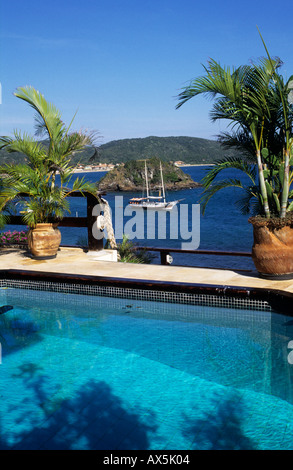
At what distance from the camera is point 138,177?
88.1 meters

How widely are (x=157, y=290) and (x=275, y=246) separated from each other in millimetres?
1812

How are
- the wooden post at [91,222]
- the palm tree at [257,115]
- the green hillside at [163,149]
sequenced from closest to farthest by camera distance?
the palm tree at [257,115]
the wooden post at [91,222]
the green hillside at [163,149]

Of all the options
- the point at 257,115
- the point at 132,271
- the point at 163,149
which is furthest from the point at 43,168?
the point at 163,149

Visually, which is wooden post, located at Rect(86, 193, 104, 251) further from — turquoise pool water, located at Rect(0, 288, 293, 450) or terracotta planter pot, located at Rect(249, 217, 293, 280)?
terracotta planter pot, located at Rect(249, 217, 293, 280)

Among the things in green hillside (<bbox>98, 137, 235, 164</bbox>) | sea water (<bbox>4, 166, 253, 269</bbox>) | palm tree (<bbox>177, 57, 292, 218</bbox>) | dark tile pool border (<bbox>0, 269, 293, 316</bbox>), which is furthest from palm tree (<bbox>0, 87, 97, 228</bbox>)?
green hillside (<bbox>98, 137, 235, 164</bbox>)

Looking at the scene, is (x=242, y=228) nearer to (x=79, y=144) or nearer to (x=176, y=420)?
(x=79, y=144)

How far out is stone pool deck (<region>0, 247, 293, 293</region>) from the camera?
6.89 meters

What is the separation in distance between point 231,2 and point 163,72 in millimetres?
4986

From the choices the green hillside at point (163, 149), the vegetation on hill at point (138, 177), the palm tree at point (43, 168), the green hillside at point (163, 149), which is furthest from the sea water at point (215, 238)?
the green hillside at point (163, 149)

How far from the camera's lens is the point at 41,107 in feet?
30.6

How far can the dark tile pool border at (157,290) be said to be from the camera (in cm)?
632

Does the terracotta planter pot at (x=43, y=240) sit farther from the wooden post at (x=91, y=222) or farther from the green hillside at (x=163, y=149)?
the green hillside at (x=163, y=149)

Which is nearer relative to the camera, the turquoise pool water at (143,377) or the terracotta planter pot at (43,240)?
the turquoise pool water at (143,377)

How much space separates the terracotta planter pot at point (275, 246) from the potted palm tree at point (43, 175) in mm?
3725
